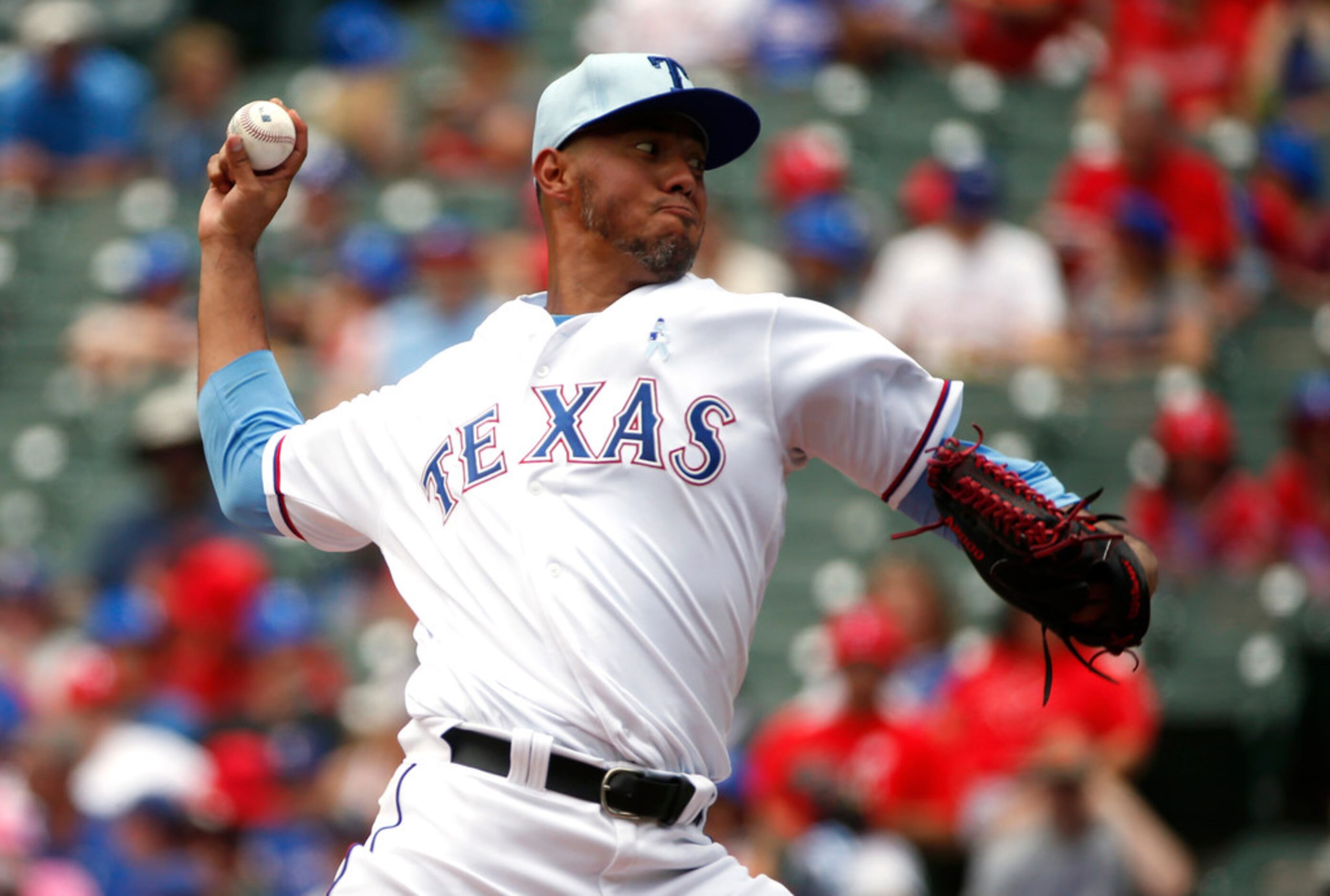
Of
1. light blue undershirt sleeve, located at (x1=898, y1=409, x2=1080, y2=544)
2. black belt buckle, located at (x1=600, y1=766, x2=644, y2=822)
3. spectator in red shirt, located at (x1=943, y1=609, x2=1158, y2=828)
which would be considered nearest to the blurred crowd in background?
spectator in red shirt, located at (x1=943, y1=609, x2=1158, y2=828)

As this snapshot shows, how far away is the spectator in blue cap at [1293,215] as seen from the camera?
347 inches

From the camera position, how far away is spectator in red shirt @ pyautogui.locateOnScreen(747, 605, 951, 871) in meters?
6.23

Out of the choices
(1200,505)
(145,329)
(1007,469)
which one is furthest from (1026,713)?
(145,329)

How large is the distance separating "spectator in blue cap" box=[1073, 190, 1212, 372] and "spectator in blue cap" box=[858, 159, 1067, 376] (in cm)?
22

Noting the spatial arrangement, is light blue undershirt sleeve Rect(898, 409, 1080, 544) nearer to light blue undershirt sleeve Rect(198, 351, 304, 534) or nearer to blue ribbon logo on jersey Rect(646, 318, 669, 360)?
blue ribbon logo on jersey Rect(646, 318, 669, 360)

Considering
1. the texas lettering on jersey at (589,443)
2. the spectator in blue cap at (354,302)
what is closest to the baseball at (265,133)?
the texas lettering on jersey at (589,443)

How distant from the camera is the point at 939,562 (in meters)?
7.55

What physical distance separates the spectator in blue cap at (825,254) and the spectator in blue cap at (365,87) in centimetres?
265

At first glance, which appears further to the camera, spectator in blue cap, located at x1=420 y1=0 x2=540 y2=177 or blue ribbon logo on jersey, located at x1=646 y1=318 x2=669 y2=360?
spectator in blue cap, located at x1=420 y1=0 x2=540 y2=177

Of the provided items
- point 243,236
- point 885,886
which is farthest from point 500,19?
point 243,236

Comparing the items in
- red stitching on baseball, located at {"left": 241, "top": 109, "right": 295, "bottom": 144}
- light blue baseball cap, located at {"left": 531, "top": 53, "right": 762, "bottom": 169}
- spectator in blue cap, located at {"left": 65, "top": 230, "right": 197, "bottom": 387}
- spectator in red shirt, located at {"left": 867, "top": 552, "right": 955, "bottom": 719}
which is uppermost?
light blue baseball cap, located at {"left": 531, "top": 53, "right": 762, "bottom": 169}

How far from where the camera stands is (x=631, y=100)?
333 centimetres

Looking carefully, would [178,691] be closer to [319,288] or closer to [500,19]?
[319,288]

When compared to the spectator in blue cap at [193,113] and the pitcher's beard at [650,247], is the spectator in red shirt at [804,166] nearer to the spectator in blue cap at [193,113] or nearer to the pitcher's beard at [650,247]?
the spectator in blue cap at [193,113]
